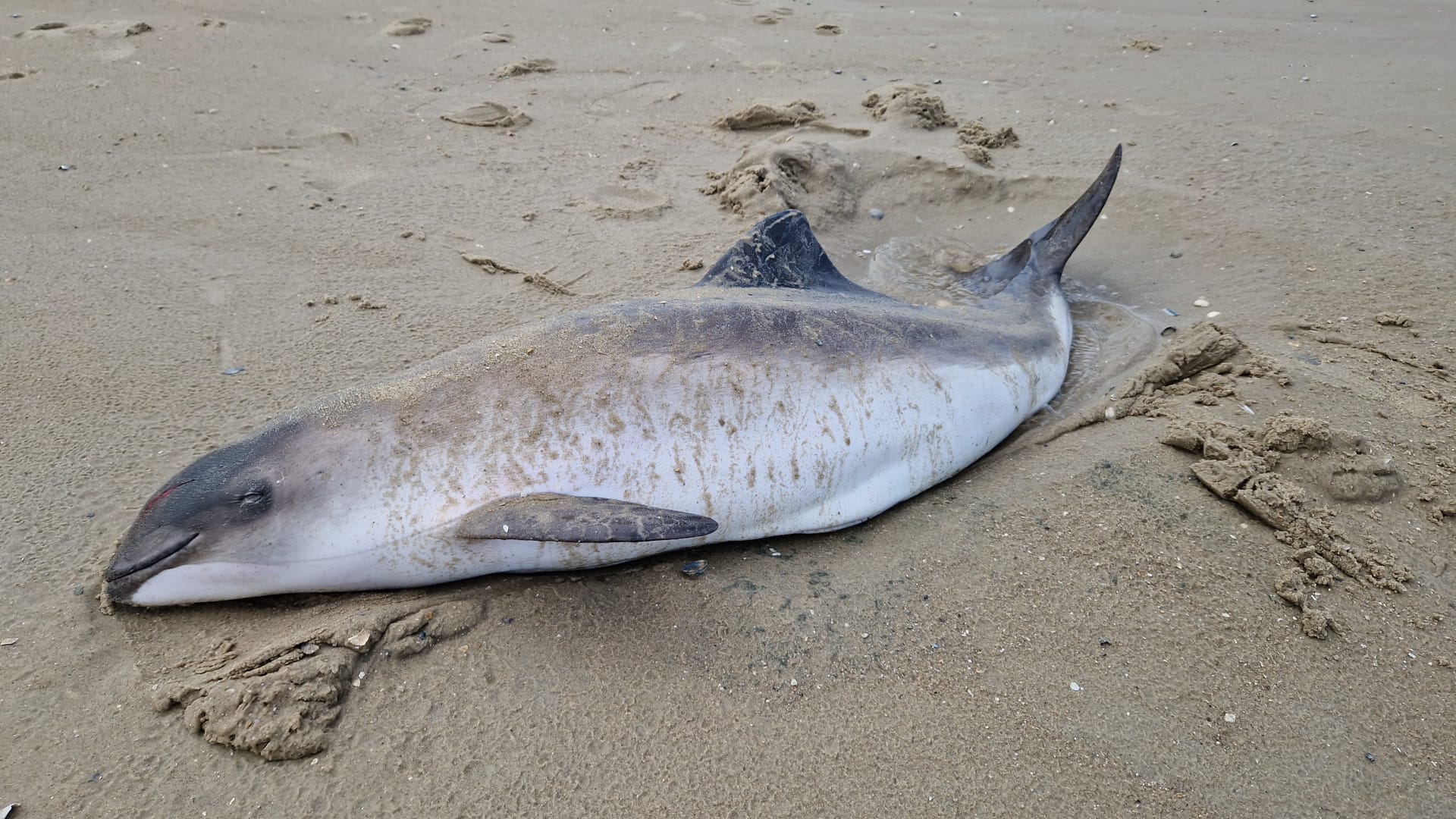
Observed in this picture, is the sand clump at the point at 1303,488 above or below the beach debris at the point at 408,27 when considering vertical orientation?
below

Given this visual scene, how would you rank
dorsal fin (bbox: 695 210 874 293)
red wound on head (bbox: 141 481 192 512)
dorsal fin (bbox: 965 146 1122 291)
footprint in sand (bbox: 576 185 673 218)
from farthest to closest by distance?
footprint in sand (bbox: 576 185 673 218), dorsal fin (bbox: 965 146 1122 291), dorsal fin (bbox: 695 210 874 293), red wound on head (bbox: 141 481 192 512)

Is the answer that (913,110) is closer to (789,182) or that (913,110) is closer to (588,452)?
(789,182)

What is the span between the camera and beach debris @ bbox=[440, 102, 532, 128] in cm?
565

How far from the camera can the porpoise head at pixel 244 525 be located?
2332 millimetres

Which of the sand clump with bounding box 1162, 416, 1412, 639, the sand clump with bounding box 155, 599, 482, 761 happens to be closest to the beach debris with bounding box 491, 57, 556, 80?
the sand clump with bounding box 155, 599, 482, 761

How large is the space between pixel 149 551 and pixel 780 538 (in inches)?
72.0

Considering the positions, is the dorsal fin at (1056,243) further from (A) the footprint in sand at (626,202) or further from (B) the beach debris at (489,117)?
(B) the beach debris at (489,117)

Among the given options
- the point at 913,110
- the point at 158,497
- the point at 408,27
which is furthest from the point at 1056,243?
the point at 408,27

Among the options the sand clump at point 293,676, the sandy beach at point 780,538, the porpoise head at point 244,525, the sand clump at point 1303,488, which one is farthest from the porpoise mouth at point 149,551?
the sand clump at point 1303,488

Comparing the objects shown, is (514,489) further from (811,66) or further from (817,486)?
(811,66)

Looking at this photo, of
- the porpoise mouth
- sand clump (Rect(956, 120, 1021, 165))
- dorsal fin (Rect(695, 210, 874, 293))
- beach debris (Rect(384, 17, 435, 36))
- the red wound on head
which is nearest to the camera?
the porpoise mouth

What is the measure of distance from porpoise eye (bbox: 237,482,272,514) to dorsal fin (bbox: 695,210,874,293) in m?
1.72

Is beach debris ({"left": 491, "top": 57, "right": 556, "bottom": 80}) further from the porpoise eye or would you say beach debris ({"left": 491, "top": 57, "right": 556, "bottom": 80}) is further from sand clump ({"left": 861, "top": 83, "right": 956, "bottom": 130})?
the porpoise eye

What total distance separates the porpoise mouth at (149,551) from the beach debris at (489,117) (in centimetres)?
396
